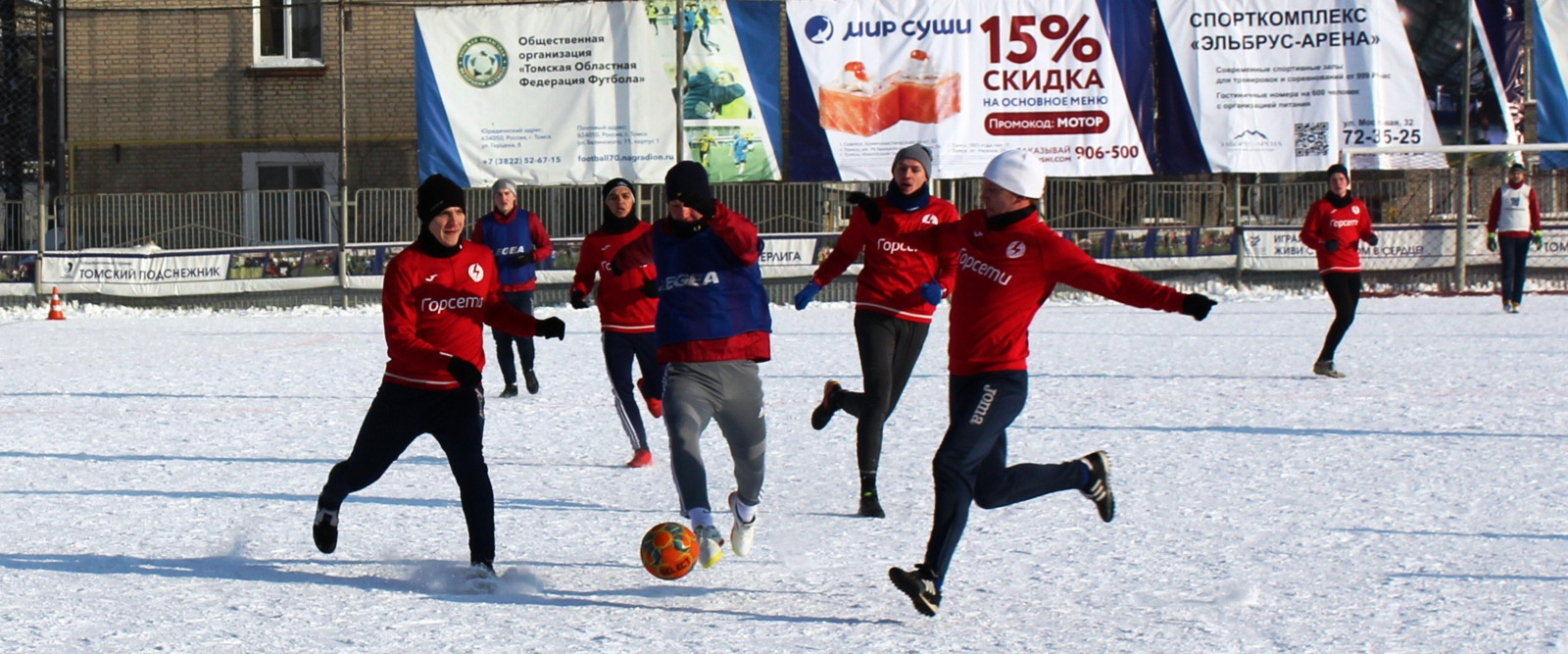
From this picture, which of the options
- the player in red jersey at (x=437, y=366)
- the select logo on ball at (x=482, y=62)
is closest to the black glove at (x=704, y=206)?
the player in red jersey at (x=437, y=366)

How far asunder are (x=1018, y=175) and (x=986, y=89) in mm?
17568

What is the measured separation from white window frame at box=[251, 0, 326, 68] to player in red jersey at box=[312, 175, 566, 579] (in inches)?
828

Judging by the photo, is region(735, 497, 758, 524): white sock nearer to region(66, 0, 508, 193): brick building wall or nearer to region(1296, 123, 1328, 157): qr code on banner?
region(1296, 123, 1328, 157): qr code on banner

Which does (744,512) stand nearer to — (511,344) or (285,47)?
(511,344)

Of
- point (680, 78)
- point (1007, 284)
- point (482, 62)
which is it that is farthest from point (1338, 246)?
point (482, 62)

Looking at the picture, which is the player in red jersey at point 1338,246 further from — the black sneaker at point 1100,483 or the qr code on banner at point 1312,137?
the qr code on banner at point 1312,137

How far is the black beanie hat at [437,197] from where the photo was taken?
18.2 feet

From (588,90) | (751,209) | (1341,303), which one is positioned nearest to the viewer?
(1341,303)

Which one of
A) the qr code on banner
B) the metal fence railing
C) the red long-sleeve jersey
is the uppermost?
the qr code on banner

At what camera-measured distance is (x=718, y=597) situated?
538 cm

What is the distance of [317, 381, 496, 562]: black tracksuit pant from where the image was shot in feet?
18.1

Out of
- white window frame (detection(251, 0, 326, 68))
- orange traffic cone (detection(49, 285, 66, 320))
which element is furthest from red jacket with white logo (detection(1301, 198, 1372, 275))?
white window frame (detection(251, 0, 326, 68))

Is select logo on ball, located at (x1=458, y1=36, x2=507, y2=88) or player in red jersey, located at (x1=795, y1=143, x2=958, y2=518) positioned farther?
select logo on ball, located at (x1=458, y1=36, x2=507, y2=88)

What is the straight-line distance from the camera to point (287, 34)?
2561 cm
